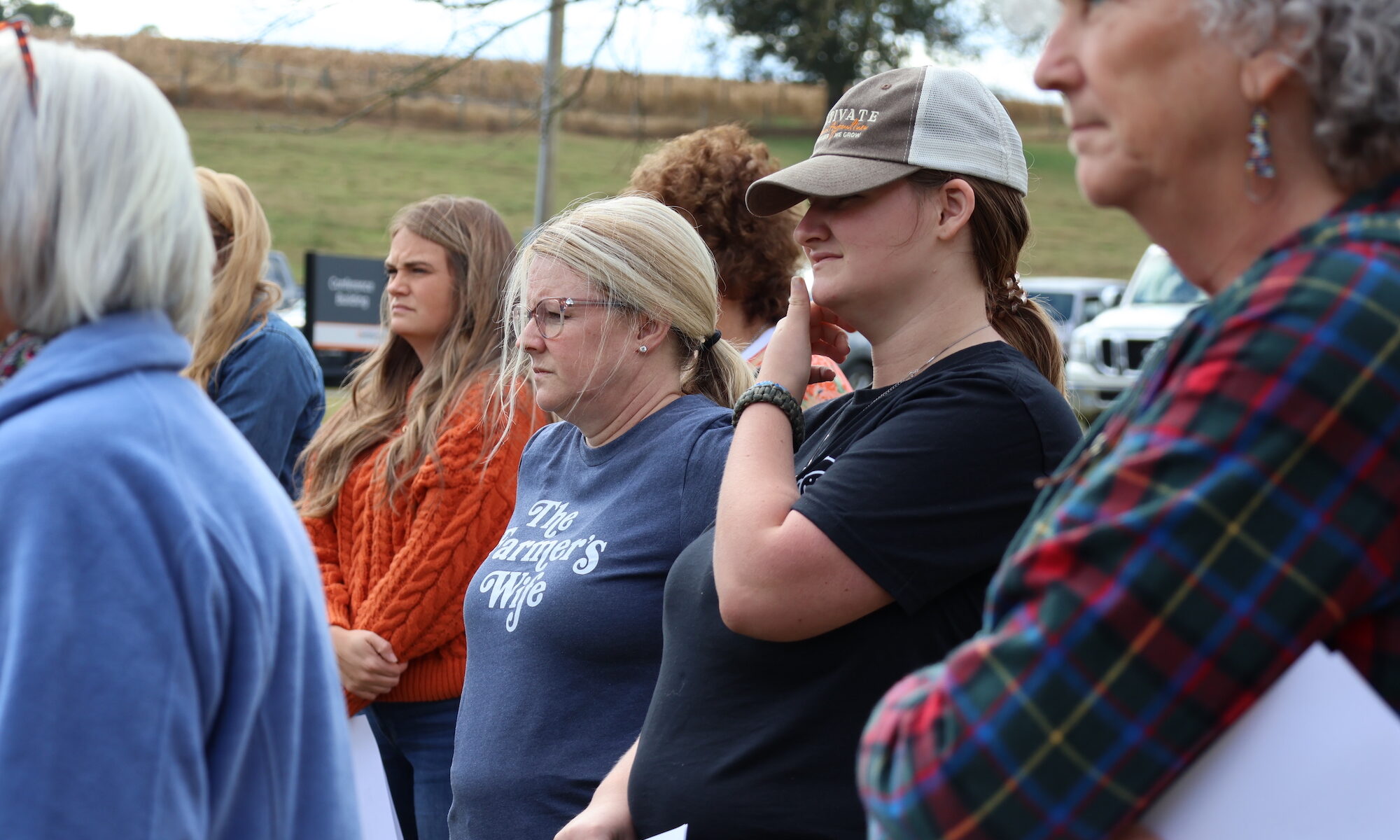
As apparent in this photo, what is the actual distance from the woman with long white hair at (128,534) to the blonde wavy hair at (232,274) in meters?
2.59

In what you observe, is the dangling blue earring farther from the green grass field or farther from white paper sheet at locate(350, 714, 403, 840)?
the green grass field

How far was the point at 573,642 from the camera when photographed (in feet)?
8.29

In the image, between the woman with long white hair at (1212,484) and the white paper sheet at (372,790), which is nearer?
the woman with long white hair at (1212,484)

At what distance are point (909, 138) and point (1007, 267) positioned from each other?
32cm

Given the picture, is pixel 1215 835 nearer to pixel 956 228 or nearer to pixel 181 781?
pixel 181 781

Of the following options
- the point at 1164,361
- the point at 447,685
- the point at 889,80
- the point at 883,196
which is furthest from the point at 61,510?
the point at 447,685

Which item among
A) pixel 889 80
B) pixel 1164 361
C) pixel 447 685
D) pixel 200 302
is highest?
pixel 889 80

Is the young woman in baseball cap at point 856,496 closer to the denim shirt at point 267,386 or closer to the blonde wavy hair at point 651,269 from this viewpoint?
the blonde wavy hair at point 651,269

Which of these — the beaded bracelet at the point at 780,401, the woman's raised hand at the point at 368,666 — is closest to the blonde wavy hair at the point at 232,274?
the woman's raised hand at the point at 368,666

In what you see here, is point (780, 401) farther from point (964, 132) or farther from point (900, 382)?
point (964, 132)

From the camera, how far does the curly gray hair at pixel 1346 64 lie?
111 cm

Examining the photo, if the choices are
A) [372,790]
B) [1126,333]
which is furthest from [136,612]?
[1126,333]

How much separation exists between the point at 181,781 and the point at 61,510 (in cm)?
30

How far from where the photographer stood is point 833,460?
2064 mm
